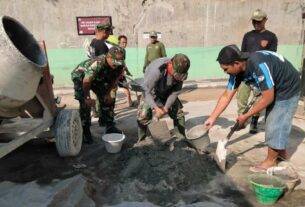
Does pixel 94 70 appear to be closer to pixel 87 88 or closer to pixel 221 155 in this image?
pixel 87 88

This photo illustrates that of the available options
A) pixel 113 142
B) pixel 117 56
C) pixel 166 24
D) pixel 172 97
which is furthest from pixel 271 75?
pixel 166 24

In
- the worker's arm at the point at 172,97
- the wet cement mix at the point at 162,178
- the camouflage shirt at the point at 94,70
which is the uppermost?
the camouflage shirt at the point at 94,70

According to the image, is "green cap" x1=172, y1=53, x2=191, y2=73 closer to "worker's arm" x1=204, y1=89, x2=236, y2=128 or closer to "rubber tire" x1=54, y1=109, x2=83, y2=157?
"worker's arm" x1=204, y1=89, x2=236, y2=128

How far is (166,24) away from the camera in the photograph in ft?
32.9

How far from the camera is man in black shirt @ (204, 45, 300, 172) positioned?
3.76 meters

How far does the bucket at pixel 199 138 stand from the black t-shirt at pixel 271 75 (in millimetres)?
806

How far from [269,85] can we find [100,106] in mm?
2850

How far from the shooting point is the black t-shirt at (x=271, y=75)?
3.77 m

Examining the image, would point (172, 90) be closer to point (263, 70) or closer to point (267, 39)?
point (263, 70)

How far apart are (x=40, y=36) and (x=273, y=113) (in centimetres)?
739

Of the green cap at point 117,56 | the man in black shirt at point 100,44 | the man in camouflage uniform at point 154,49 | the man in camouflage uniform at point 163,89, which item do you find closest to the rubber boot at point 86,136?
the man in camouflage uniform at point 163,89

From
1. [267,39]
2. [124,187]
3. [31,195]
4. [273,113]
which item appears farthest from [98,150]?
[267,39]

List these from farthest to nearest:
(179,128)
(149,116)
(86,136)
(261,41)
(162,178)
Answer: (261,41) < (86,136) < (179,128) < (149,116) < (162,178)

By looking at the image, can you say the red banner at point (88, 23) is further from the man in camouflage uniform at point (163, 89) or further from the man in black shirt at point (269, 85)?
the man in black shirt at point (269, 85)
